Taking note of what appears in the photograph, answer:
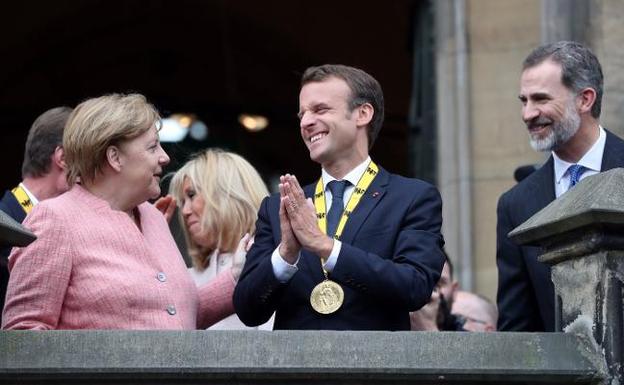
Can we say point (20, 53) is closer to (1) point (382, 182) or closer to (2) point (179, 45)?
(2) point (179, 45)

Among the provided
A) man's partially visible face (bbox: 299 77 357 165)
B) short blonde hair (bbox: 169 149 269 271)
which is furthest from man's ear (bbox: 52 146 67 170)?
man's partially visible face (bbox: 299 77 357 165)

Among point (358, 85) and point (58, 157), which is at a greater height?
point (358, 85)

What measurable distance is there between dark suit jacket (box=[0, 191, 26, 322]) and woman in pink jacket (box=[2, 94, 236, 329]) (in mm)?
881

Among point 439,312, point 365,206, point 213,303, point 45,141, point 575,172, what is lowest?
point 439,312

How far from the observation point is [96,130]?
24.0 feet

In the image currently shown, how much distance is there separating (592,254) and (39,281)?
189cm

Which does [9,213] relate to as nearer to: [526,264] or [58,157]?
[58,157]

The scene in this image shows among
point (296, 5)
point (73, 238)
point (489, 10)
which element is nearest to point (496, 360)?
point (73, 238)

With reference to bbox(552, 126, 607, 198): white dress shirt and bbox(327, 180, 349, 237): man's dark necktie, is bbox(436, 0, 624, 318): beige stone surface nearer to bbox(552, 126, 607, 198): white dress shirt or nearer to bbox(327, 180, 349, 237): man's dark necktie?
bbox(552, 126, 607, 198): white dress shirt

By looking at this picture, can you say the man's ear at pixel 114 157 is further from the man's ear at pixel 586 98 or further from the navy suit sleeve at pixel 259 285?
the man's ear at pixel 586 98

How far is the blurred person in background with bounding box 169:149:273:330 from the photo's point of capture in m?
8.18

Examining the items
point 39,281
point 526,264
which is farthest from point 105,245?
point 526,264

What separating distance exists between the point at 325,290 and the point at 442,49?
17.5 feet

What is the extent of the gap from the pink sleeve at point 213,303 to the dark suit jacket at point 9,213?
922 millimetres
